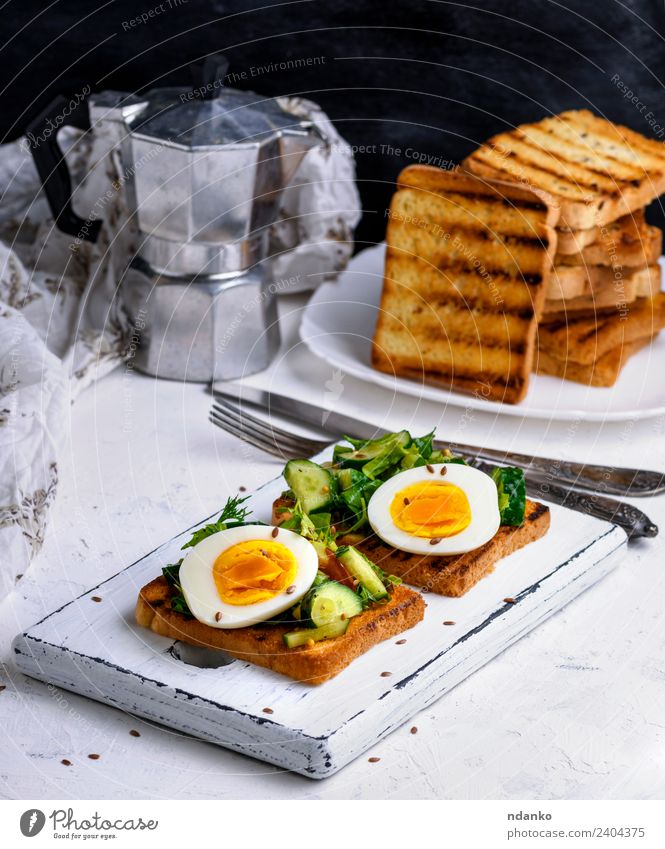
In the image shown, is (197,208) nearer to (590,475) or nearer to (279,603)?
(590,475)

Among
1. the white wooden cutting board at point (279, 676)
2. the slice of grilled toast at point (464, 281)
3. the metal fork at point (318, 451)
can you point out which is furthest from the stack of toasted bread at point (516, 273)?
the white wooden cutting board at point (279, 676)

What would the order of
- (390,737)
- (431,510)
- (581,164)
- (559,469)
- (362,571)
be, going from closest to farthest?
(390,737) < (362,571) < (431,510) < (559,469) < (581,164)

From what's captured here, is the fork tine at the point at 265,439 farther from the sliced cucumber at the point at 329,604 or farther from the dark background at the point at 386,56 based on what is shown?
the dark background at the point at 386,56

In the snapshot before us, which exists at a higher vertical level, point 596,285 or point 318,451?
point 596,285

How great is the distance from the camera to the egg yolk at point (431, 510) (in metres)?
1.59

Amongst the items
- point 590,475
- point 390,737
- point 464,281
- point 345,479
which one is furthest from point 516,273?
point 390,737

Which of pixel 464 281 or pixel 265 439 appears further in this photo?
pixel 464 281

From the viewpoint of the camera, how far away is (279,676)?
1.39m

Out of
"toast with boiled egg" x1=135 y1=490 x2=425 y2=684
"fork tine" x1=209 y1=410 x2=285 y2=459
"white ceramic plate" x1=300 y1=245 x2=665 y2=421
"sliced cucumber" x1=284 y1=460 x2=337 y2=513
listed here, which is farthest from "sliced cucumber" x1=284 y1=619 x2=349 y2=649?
"white ceramic plate" x1=300 y1=245 x2=665 y2=421

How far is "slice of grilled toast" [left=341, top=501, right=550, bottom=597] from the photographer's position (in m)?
1.56

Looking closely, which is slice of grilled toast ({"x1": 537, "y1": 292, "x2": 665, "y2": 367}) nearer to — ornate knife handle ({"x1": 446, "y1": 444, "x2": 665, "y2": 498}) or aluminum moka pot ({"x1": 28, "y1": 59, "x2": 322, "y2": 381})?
ornate knife handle ({"x1": 446, "y1": 444, "x2": 665, "y2": 498})

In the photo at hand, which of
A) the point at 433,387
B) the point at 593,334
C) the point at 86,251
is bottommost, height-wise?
the point at 433,387

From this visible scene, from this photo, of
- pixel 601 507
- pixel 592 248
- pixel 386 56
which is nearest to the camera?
pixel 601 507

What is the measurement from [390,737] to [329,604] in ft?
→ 0.59
